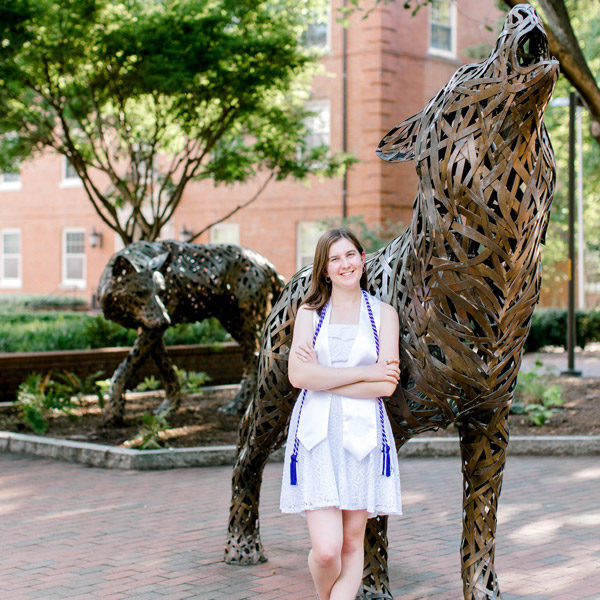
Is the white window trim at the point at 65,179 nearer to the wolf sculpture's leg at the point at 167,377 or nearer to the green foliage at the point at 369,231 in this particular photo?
the green foliage at the point at 369,231

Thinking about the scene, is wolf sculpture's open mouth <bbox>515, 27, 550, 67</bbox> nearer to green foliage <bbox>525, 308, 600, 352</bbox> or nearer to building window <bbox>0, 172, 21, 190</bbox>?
green foliage <bbox>525, 308, 600, 352</bbox>

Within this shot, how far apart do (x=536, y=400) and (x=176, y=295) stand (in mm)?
4915

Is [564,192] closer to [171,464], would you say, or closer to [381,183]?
[381,183]

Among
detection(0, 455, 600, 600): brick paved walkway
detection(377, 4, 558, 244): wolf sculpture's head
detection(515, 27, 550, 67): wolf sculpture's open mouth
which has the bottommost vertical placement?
detection(0, 455, 600, 600): brick paved walkway

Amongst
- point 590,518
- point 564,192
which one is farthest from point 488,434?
point 564,192

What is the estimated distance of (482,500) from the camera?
421 centimetres

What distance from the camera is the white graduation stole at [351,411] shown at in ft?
12.6

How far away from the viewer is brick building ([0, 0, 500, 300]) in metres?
24.8

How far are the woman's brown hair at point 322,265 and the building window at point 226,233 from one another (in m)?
23.9

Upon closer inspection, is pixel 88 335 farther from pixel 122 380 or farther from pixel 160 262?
pixel 160 262

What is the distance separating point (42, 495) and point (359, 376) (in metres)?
4.51

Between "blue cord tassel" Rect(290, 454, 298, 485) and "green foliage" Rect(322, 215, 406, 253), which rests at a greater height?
"green foliage" Rect(322, 215, 406, 253)

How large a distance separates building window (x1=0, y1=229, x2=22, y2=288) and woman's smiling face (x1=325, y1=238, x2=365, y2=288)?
31.4 metres

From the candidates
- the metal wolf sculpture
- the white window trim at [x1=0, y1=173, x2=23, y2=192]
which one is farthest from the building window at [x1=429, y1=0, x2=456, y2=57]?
the metal wolf sculpture
